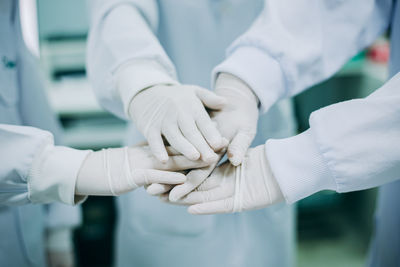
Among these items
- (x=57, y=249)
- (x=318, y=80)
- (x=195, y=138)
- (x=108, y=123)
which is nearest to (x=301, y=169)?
(x=195, y=138)

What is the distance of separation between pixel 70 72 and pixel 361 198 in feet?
5.12

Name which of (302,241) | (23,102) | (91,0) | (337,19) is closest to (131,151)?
(23,102)

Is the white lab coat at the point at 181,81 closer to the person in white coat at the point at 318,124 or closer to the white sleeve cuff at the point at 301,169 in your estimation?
the person in white coat at the point at 318,124

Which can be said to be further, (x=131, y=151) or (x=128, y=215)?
(x=128, y=215)

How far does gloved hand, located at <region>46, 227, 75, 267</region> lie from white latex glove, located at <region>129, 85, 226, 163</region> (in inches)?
17.6

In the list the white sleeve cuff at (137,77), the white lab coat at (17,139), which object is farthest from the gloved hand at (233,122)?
the white lab coat at (17,139)

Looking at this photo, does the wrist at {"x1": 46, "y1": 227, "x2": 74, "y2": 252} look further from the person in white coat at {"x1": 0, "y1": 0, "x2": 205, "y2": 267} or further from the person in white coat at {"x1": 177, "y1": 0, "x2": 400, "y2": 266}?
the person in white coat at {"x1": 177, "y1": 0, "x2": 400, "y2": 266}

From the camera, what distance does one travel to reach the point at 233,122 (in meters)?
0.64

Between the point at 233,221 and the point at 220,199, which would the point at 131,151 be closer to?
the point at 220,199

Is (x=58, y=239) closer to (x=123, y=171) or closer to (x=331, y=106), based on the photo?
(x=123, y=171)

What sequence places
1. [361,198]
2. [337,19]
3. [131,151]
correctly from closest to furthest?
[131,151], [337,19], [361,198]

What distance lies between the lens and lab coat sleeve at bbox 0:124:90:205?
0.52 m

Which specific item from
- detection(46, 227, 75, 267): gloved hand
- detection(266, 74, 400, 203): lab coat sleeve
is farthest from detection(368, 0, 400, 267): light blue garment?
detection(46, 227, 75, 267): gloved hand

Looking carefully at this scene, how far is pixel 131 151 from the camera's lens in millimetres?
615
